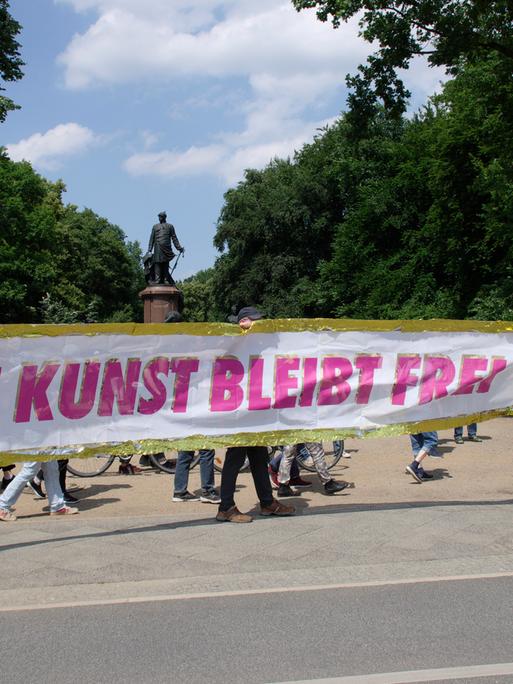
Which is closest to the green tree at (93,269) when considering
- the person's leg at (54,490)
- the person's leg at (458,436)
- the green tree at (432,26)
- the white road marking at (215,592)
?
the green tree at (432,26)

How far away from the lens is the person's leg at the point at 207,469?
9398mm

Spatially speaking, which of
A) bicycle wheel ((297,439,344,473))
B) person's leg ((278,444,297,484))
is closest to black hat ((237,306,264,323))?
person's leg ((278,444,297,484))

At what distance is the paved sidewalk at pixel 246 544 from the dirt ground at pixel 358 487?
3 cm

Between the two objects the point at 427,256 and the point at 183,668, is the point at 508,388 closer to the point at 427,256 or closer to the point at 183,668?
the point at 183,668

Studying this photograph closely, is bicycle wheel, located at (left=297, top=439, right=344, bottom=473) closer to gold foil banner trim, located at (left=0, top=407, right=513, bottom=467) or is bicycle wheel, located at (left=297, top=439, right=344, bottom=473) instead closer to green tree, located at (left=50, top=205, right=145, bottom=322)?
gold foil banner trim, located at (left=0, top=407, right=513, bottom=467)

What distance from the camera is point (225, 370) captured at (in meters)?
7.83

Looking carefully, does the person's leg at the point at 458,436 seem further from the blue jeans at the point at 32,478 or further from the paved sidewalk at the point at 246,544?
the blue jeans at the point at 32,478

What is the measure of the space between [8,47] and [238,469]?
78.5ft

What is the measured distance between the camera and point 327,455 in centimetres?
1175

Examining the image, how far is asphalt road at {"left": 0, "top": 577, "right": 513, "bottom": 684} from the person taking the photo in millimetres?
4254

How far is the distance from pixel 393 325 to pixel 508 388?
143cm

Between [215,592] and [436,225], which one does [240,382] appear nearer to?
[215,592]

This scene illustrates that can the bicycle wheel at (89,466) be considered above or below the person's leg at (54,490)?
below

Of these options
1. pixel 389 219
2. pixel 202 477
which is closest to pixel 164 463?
pixel 202 477
